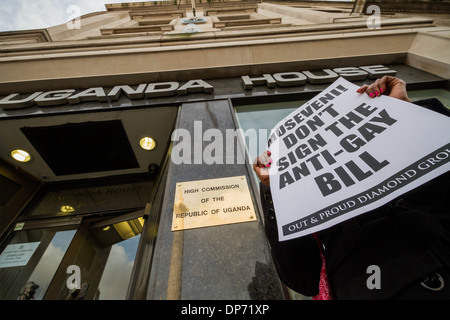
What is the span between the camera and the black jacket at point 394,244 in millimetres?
888

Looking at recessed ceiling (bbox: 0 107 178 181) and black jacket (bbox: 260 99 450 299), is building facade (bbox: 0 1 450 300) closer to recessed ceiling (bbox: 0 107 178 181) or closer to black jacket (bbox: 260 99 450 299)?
recessed ceiling (bbox: 0 107 178 181)

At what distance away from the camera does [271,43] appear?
448cm

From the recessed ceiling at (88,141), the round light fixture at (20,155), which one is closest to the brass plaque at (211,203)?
the recessed ceiling at (88,141)

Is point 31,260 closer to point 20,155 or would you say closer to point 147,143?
point 20,155

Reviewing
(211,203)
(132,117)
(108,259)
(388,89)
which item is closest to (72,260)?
(108,259)

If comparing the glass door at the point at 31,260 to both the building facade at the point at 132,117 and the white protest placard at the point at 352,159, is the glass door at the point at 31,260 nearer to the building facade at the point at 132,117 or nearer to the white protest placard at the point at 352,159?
the building facade at the point at 132,117

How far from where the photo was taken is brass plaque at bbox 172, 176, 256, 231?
2021 mm

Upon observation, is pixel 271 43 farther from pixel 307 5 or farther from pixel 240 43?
pixel 307 5

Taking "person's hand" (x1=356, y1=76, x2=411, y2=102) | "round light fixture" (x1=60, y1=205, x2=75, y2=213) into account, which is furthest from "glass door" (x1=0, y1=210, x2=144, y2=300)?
"person's hand" (x1=356, y1=76, x2=411, y2=102)

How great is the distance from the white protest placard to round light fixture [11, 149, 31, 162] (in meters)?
6.43

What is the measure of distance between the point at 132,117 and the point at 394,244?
181 inches

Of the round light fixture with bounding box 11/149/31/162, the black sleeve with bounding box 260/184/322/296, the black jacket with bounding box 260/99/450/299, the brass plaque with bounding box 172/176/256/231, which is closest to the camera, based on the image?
the black jacket with bounding box 260/99/450/299

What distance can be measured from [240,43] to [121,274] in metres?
6.25
